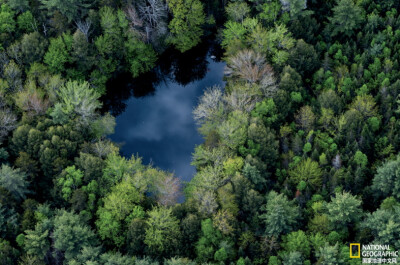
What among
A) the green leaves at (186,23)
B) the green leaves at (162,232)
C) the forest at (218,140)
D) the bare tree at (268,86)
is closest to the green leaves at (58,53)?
the forest at (218,140)

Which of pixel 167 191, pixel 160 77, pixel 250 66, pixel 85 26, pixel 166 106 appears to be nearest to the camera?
pixel 167 191

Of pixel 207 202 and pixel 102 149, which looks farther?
pixel 102 149

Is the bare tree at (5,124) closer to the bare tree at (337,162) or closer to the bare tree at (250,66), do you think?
the bare tree at (250,66)

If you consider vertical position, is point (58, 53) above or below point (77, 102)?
above

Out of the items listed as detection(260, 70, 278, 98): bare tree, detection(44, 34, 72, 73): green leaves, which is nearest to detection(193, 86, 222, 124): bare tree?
detection(260, 70, 278, 98): bare tree

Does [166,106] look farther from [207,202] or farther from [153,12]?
[207,202]

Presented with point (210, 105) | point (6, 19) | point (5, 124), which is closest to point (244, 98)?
point (210, 105)

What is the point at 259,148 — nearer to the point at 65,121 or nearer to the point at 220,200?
the point at 220,200
